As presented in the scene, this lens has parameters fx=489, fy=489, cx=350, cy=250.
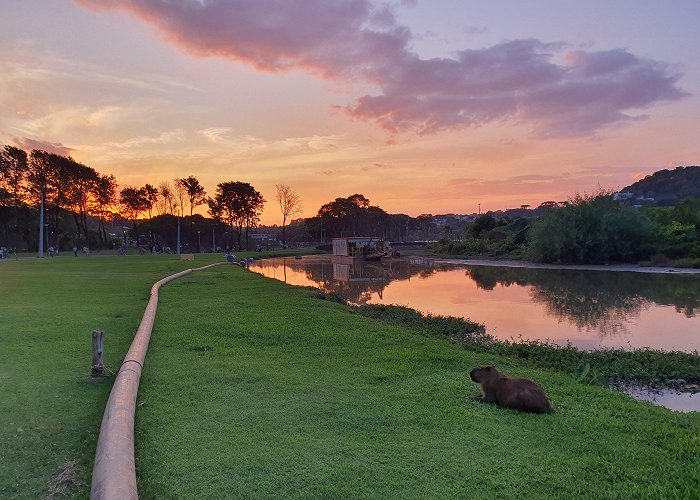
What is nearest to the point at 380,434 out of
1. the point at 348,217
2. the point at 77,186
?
the point at 77,186

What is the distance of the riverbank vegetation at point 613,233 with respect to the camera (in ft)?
107

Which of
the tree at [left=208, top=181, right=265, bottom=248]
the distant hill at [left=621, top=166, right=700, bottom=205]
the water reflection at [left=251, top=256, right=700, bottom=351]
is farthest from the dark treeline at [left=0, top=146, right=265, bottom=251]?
the distant hill at [left=621, top=166, right=700, bottom=205]

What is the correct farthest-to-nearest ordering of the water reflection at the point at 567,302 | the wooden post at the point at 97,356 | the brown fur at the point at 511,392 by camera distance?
the water reflection at the point at 567,302
the wooden post at the point at 97,356
the brown fur at the point at 511,392

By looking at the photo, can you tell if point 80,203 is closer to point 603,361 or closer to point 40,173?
point 40,173

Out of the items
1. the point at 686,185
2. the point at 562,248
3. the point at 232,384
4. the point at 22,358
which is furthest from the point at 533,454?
the point at 686,185

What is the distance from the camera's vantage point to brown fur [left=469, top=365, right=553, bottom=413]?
194 inches

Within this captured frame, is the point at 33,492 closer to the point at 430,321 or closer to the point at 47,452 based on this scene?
the point at 47,452

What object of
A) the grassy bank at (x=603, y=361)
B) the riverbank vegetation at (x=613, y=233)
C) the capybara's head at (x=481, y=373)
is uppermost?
the riverbank vegetation at (x=613, y=233)

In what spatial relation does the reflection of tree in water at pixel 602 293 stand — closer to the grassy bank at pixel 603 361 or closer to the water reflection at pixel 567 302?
the water reflection at pixel 567 302

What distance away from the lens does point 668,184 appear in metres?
87.9

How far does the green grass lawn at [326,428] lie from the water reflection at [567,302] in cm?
453

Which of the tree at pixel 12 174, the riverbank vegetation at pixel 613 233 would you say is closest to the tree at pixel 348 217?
the tree at pixel 12 174

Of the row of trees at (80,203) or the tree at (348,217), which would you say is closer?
the row of trees at (80,203)

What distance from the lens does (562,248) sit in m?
34.5
